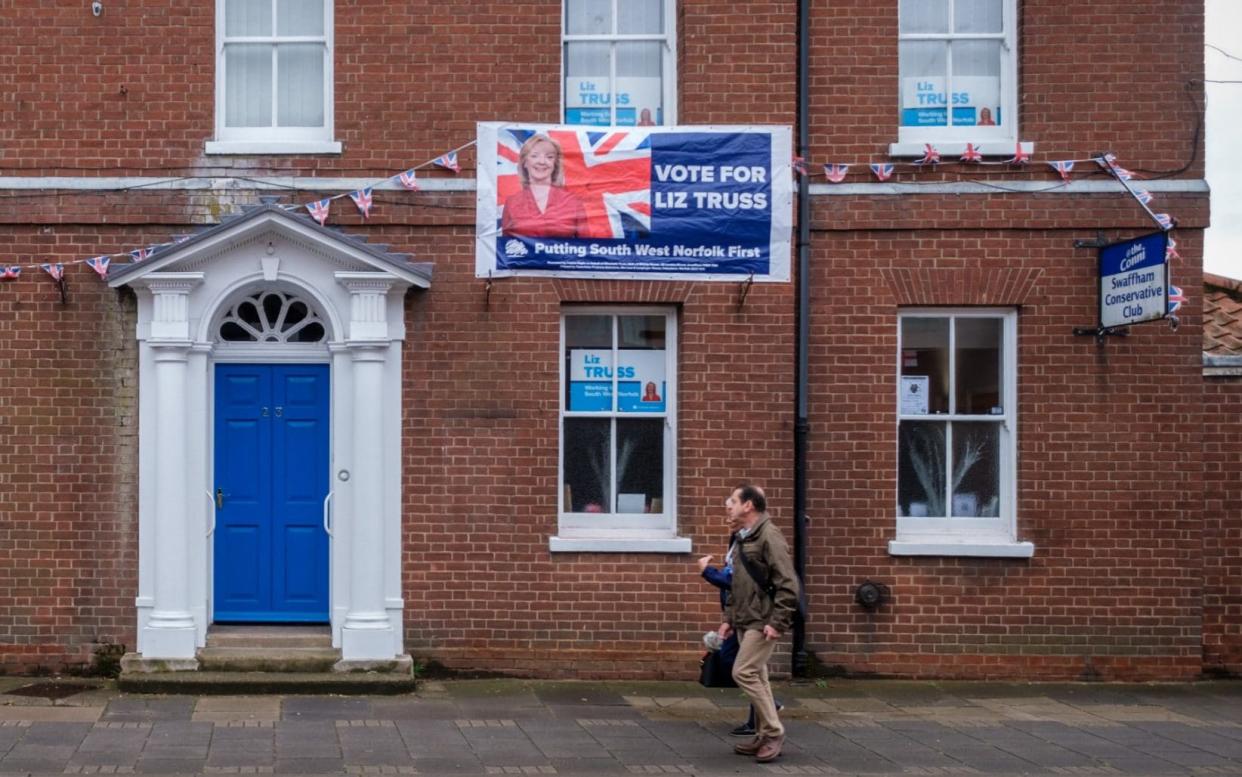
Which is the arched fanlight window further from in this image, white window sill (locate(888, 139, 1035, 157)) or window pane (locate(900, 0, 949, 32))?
window pane (locate(900, 0, 949, 32))

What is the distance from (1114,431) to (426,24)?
6438 millimetres

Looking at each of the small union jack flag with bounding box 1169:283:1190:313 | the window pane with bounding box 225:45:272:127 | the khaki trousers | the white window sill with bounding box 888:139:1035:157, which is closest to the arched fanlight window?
the window pane with bounding box 225:45:272:127

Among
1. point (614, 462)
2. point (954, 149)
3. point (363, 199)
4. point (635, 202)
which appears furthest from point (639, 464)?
point (954, 149)

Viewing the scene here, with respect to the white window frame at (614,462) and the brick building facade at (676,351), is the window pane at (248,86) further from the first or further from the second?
the white window frame at (614,462)

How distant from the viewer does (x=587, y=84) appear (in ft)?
39.3

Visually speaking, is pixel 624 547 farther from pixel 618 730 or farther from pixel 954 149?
pixel 954 149

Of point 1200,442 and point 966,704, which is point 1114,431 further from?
point 966,704

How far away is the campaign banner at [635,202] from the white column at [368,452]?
95 centimetres

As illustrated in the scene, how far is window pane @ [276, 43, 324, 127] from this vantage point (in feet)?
38.9

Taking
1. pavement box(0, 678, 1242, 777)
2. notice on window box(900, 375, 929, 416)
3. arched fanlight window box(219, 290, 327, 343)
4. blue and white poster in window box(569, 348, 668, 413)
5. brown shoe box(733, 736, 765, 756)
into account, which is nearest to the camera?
pavement box(0, 678, 1242, 777)

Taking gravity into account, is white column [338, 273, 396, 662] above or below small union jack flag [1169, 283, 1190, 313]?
below

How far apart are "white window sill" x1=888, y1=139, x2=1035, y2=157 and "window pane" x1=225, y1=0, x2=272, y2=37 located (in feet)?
16.9

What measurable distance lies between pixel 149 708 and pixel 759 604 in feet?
14.7

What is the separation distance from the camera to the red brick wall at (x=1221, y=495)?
12234mm
